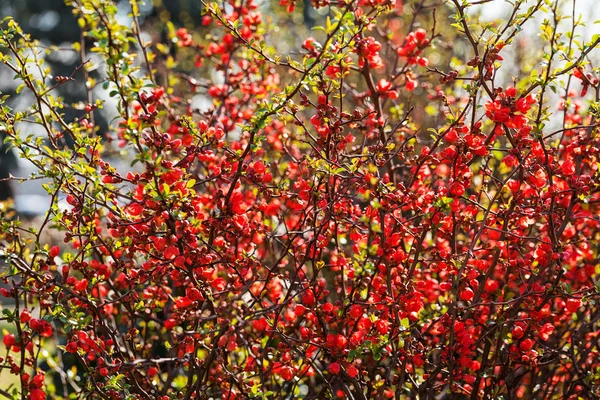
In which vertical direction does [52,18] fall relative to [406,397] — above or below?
above

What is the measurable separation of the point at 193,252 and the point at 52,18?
1622 cm

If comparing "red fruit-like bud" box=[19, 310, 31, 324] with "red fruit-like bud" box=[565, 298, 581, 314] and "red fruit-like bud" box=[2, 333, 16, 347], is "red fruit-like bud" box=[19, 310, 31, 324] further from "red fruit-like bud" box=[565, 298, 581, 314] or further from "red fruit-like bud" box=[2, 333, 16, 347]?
"red fruit-like bud" box=[565, 298, 581, 314]

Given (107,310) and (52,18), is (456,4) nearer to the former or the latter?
(107,310)

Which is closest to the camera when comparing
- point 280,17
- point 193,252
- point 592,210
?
point 193,252

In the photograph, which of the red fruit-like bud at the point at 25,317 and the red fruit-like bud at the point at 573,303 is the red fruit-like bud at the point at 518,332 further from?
the red fruit-like bud at the point at 25,317

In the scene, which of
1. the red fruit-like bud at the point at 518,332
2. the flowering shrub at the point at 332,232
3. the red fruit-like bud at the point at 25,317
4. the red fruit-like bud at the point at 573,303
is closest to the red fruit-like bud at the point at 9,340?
the flowering shrub at the point at 332,232

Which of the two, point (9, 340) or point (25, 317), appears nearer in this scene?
point (25, 317)

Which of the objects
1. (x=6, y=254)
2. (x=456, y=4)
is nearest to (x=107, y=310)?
(x=6, y=254)

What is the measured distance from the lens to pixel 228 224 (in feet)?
7.73

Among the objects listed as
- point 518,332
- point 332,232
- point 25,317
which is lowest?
point 518,332

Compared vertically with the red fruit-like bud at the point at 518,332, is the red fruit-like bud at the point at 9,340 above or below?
above

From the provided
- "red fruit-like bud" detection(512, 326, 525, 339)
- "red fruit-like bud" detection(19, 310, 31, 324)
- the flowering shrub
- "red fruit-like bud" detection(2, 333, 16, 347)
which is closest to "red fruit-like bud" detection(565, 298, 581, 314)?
the flowering shrub

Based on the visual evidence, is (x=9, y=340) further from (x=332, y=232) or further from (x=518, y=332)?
(x=518, y=332)

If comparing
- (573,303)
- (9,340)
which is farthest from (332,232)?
(9,340)
